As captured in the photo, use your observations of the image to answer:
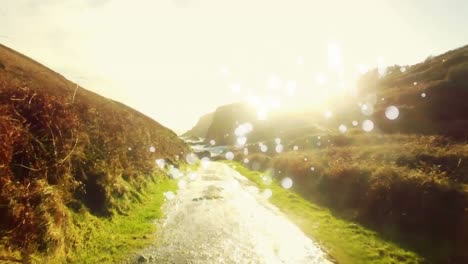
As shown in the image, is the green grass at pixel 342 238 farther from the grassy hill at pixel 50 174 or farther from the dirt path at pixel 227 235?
the grassy hill at pixel 50 174

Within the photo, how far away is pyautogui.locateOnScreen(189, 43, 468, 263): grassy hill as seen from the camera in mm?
16438

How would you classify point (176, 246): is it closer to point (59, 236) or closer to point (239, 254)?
point (239, 254)

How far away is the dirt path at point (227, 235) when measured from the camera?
45.7 feet

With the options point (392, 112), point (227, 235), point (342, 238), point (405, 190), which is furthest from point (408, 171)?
point (392, 112)

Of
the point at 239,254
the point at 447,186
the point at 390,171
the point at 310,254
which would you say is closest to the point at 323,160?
the point at 390,171

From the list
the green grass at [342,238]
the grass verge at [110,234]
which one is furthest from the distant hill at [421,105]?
the grass verge at [110,234]

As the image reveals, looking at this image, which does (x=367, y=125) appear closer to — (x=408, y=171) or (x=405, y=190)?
(x=408, y=171)

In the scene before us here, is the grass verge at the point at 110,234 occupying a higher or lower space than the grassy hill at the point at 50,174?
lower

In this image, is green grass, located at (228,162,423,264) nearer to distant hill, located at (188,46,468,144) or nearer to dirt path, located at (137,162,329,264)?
dirt path, located at (137,162,329,264)

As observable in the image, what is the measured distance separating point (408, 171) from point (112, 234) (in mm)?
17355

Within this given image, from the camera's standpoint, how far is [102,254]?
12.9m

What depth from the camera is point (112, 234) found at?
14992mm

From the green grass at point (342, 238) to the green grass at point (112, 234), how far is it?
8288 mm

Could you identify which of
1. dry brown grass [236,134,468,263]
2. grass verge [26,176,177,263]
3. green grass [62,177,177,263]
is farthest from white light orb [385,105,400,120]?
green grass [62,177,177,263]
